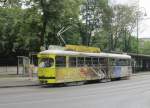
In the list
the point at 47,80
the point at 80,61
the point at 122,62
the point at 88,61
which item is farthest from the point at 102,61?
the point at 47,80

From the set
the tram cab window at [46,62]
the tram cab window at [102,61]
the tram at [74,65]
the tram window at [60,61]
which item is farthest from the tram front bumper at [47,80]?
the tram cab window at [102,61]

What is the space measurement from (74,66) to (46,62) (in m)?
3.31

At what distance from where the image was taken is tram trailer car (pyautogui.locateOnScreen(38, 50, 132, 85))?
35625mm

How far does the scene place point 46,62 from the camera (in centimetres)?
3597

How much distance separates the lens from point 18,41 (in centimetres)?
5753

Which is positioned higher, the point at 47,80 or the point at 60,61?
the point at 60,61

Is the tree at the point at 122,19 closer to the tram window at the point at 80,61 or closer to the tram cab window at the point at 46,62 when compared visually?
the tram window at the point at 80,61

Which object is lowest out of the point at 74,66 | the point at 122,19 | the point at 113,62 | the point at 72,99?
the point at 72,99

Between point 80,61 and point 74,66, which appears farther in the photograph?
point 80,61

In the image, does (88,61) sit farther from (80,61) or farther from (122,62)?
(122,62)

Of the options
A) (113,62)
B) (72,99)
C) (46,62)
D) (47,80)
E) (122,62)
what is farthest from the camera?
(122,62)

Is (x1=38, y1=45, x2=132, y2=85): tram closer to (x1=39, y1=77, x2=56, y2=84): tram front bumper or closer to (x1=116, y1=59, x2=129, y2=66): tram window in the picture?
(x1=39, y1=77, x2=56, y2=84): tram front bumper

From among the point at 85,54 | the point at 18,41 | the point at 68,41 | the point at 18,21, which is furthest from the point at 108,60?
the point at 68,41

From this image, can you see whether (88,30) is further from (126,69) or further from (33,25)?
(33,25)
